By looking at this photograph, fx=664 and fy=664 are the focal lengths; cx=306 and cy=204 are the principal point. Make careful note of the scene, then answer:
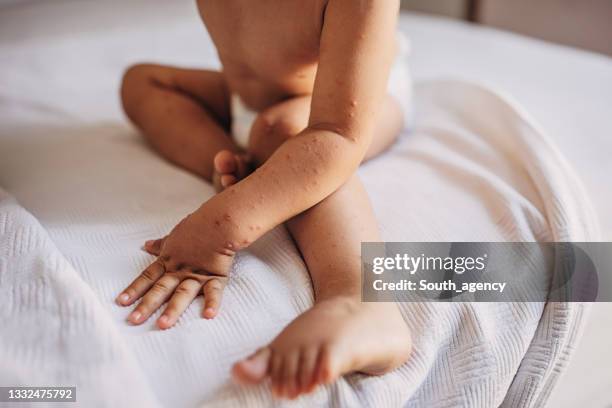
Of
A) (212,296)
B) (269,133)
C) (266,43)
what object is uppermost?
(266,43)

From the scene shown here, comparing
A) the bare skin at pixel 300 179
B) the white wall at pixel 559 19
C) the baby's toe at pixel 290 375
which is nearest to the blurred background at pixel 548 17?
the white wall at pixel 559 19

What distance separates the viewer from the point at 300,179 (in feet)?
2.20

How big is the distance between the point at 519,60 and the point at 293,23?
2.07ft

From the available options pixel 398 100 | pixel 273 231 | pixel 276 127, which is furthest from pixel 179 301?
pixel 398 100

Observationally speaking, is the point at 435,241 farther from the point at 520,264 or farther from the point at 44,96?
the point at 44,96

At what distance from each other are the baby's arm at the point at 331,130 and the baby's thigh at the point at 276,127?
6 cm

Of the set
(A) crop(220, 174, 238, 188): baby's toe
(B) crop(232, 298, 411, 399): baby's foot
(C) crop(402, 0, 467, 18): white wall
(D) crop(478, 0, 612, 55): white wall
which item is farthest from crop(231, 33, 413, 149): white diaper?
(C) crop(402, 0, 467, 18): white wall

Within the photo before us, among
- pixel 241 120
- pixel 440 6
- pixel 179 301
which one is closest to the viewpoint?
pixel 179 301

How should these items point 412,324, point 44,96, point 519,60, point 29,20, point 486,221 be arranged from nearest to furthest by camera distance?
1. point 412,324
2. point 486,221
3. point 44,96
4. point 519,60
5. point 29,20

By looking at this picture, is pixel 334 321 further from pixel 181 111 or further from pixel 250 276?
pixel 181 111

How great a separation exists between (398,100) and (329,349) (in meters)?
0.52

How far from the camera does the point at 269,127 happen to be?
30.6 inches

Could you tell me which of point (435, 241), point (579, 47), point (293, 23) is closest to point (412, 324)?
point (435, 241)

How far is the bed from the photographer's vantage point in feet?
1.81
